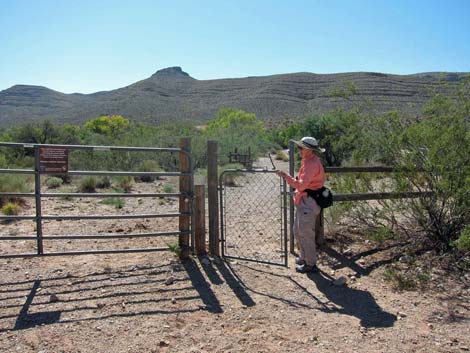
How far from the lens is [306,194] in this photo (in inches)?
241

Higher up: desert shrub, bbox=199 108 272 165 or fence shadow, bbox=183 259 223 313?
desert shrub, bbox=199 108 272 165

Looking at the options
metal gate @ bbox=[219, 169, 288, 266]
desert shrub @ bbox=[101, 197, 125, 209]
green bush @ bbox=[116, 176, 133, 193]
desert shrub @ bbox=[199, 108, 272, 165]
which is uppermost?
desert shrub @ bbox=[199, 108, 272, 165]

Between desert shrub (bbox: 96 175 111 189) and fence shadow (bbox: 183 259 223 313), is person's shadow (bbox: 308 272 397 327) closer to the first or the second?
fence shadow (bbox: 183 259 223 313)

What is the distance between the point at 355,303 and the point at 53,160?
410cm

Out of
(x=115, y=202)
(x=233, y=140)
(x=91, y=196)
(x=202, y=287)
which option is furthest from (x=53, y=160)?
(x=233, y=140)

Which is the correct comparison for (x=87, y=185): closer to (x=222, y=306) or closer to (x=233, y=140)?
(x=222, y=306)

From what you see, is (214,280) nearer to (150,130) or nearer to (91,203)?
(91,203)

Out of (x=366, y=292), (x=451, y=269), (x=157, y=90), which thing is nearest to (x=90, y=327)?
(x=366, y=292)

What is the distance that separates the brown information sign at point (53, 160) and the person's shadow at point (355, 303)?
349cm

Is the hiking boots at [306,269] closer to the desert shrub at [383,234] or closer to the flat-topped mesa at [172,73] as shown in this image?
the desert shrub at [383,234]

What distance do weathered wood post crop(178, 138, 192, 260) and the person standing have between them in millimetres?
1421

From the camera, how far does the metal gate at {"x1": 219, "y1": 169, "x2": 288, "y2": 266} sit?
685 centimetres

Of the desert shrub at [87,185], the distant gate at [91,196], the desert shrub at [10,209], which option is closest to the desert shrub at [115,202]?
the desert shrub at [10,209]

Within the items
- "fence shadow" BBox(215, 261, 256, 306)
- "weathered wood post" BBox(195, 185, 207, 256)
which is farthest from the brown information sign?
"fence shadow" BBox(215, 261, 256, 306)
